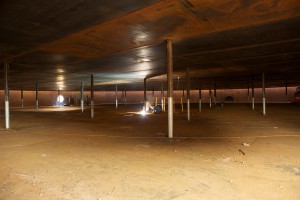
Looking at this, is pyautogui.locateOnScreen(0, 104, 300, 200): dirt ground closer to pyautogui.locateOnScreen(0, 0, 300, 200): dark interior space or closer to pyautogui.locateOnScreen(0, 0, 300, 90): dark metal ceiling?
pyautogui.locateOnScreen(0, 0, 300, 200): dark interior space

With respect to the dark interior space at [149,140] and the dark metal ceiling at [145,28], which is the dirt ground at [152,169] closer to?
the dark interior space at [149,140]

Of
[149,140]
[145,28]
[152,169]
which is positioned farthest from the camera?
[149,140]

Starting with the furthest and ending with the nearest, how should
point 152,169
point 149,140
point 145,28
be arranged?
point 149,140, point 145,28, point 152,169

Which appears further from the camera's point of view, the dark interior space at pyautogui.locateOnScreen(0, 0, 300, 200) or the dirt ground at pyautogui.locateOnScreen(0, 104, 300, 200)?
the dark interior space at pyautogui.locateOnScreen(0, 0, 300, 200)

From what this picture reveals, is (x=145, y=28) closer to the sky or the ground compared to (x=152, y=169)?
closer to the sky

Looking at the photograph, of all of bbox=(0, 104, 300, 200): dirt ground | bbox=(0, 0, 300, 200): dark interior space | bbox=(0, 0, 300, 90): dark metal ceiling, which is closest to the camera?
bbox=(0, 104, 300, 200): dirt ground

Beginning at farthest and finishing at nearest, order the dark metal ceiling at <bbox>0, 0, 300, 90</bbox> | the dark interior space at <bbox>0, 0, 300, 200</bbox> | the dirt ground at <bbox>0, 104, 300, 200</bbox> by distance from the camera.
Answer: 1. the dark metal ceiling at <bbox>0, 0, 300, 90</bbox>
2. the dark interior space at <bbox>0, 0, 300, 200</bbox>
3. the dirt ground at <bbox>0, 104, 300, 200</bbox>

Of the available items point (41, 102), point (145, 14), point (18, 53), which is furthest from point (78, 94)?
point (145, 14)

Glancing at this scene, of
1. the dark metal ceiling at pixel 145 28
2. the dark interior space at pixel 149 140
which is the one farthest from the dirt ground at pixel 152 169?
the dark metal ceiling at pixel 145 28

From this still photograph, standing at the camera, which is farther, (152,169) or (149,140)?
(149,140)

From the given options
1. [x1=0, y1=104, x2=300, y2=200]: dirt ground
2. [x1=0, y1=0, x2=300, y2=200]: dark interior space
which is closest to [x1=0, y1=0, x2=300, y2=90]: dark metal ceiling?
[x1=0, y1=0, x2=300, y2=200]: dark interior space

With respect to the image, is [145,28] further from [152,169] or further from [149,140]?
[152,169]

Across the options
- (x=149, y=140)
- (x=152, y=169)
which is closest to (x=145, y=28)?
(x=149, y=140)

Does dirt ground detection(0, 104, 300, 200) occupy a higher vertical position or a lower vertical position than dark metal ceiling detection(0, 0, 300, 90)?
lower
